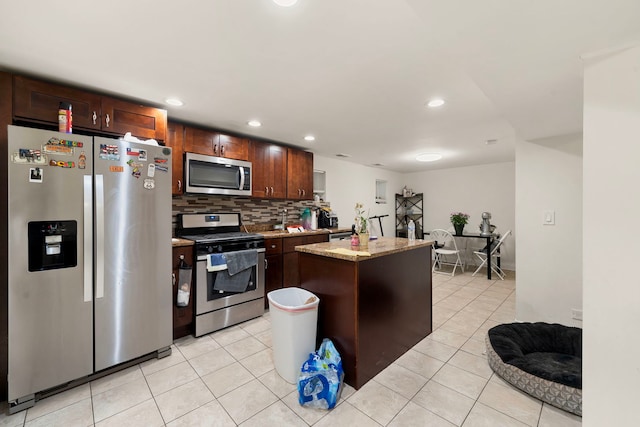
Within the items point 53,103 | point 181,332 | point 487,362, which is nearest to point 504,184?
point 487,362

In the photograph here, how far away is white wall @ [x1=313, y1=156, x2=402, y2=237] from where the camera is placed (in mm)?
5121

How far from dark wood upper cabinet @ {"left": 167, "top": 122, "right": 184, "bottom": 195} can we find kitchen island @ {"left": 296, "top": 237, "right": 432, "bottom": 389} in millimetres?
1615

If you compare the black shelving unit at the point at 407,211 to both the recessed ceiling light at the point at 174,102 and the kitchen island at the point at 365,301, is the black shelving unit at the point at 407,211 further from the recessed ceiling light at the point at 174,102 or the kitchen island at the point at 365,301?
the recessed ceiling light at the point at 174,102

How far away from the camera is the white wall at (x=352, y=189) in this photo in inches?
202

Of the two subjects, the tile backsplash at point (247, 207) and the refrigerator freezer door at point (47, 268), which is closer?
the refrigerator freezer door at point (47, 268)

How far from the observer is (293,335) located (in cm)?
187

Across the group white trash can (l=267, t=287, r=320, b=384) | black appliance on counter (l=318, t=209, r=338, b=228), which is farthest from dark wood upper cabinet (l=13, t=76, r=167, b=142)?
black appliance on counter (l=318, t=209, r=338, b=228)

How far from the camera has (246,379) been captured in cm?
198

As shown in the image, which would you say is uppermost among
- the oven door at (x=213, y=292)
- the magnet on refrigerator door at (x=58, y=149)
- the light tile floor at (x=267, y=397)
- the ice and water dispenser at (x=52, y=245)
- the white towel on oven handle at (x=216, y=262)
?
the magnet on refrigerator door at (x=58, y=149)

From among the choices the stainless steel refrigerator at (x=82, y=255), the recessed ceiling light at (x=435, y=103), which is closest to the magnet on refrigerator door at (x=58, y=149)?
the stainless steel refrigerator at (x=82, y=255)

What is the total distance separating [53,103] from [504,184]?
22.4 feet

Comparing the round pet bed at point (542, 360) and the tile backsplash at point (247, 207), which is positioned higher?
the tile backsplash at point (247, 207)

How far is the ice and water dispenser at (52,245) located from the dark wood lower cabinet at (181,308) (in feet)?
2.50

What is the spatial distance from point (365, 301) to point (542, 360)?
1409mm
